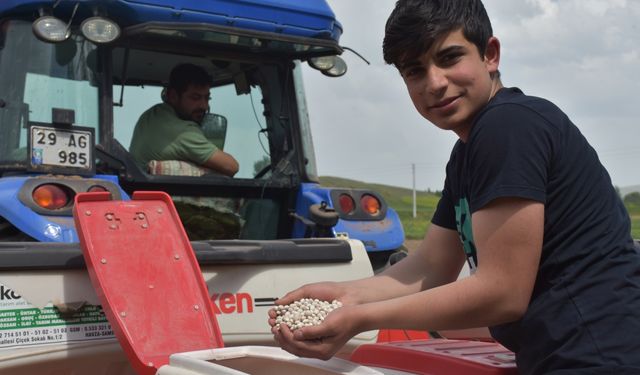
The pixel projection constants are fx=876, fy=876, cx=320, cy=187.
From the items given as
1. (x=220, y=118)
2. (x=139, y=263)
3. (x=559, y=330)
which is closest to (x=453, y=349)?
(x=559, y=330)

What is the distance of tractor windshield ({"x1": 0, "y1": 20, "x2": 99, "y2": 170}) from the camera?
12.8 ft

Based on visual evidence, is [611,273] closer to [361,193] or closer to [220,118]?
[361,193]

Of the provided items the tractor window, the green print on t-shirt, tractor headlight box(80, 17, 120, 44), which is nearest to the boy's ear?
the green print on t-shirt

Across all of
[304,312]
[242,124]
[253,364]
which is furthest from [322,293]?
[242,124]

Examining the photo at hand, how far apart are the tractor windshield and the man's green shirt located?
0.27m

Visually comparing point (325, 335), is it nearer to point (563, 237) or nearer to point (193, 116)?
point (563, 237)

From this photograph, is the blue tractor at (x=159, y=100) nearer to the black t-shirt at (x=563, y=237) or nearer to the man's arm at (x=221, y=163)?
the man's arm at (x=221, y=163)

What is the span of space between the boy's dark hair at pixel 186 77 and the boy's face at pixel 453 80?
2717mm

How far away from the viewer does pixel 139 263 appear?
2.73 metres

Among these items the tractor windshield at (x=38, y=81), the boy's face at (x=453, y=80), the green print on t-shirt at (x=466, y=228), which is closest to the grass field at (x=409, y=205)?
the tractor windshield at (x=38, y=81)

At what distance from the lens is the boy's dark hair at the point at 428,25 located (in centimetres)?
172

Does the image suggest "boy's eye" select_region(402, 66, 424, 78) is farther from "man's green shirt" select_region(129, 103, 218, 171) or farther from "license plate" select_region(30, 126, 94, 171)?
"man's green shirt" select_region(129, 103, 218, 171)

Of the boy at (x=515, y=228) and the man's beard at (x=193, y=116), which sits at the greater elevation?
the man's beard at (x=193, y=116)

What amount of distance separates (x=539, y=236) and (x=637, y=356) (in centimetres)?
27
